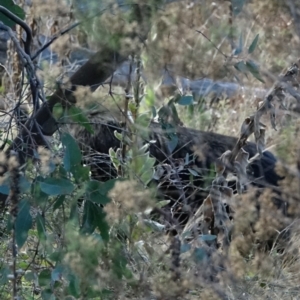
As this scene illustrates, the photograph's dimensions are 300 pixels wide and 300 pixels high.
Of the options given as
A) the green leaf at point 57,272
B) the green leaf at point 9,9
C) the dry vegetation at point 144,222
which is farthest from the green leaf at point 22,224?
the green leaf at point 9,9

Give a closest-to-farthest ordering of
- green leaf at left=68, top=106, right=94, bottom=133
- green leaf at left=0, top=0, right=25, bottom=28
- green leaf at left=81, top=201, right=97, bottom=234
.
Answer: green leaf at left=81, top=201, right=97, bottom=234 < green leaf at left=68, top=106, right=94, bottom=133 < green leaf at left=0, top=0, right=25, bottom=28

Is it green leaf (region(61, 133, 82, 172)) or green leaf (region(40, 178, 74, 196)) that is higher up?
green leaf (region(61, 133, 82, 172))

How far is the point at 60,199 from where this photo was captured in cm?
198

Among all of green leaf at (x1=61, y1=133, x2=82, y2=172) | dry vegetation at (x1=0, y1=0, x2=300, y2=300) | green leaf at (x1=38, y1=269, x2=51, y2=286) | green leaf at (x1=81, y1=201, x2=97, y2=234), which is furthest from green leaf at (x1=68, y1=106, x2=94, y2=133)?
green leaf at (x1=38, y1=269, x2=51, y2=286)

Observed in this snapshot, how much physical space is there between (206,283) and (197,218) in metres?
1.00

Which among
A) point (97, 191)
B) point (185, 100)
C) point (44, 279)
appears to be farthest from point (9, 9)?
point (44, 279)

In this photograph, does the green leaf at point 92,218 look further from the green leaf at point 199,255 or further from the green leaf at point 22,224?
the green leaf at point 199,255

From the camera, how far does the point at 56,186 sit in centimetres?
186

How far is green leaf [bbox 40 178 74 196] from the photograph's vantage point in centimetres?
185

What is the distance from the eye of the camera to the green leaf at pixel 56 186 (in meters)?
1.85

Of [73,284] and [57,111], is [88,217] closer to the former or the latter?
[73,284]

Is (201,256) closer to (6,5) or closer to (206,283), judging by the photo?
(206,283)

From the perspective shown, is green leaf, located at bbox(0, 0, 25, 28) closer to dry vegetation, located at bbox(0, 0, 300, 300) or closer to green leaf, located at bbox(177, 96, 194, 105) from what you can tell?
dry vegetation, located at bbox(0, 0, 300, 300)

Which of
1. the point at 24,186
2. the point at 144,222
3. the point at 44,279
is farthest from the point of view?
the point at 144,222
